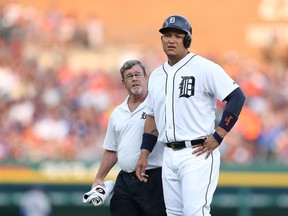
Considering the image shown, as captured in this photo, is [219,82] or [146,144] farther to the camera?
[146,144]

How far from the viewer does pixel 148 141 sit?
608cm

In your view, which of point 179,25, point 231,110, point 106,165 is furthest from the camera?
point 106,165

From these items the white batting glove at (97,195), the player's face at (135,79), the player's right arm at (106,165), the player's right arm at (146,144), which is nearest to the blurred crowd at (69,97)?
the player's right arm at (106,165)

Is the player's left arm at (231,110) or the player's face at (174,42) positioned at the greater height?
Answer: the player's face at (174,42)

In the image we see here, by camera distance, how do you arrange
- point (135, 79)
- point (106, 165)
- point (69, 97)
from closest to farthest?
point (135, 79) < point (106, 165) < point (69, 97)

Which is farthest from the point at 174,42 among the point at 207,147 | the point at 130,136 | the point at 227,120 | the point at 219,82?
the point at 130,136

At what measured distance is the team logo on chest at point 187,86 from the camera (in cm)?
570

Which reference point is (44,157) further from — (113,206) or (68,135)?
(113,206)

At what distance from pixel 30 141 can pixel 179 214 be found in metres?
7.76

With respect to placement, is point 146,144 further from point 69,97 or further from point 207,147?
point 69,97

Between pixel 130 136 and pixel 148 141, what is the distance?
296mm

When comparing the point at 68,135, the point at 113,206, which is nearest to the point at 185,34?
the point at 113,206

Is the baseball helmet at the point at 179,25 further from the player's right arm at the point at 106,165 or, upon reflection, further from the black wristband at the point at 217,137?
the player's right arm at the point at 106,165

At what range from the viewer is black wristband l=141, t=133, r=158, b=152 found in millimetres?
6070
